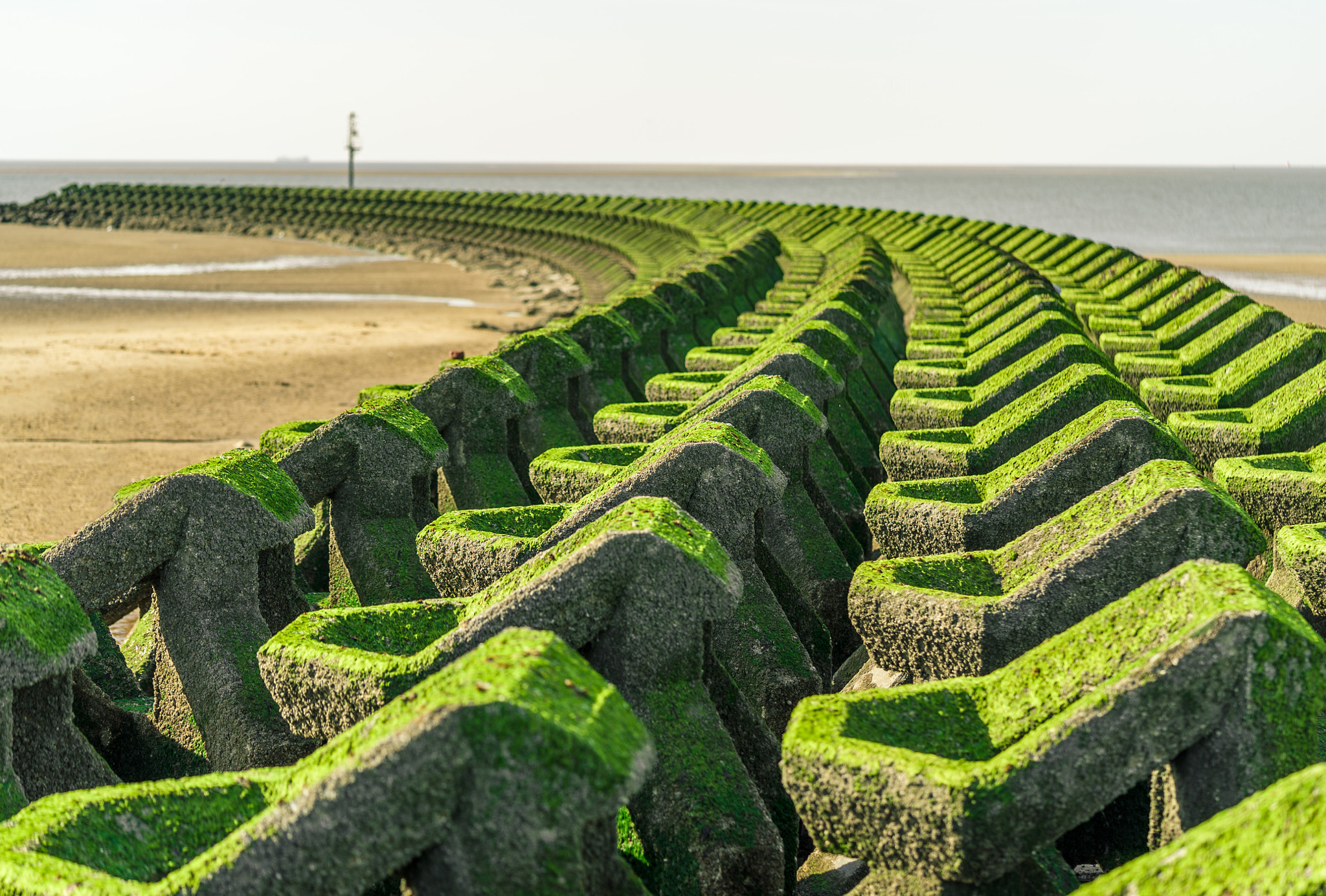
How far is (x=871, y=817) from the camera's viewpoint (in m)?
2.73

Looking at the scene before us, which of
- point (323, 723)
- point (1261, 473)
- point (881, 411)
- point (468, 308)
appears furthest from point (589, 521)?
point (468, 308)

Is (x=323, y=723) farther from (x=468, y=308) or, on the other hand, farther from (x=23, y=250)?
(x=23, y=250)

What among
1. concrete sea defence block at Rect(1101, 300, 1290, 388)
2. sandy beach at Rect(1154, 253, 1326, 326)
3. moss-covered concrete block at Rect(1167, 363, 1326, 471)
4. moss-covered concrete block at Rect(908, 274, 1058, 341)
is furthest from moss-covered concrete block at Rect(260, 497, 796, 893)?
sandy beach at Rect(1154, 253, 1326, 326)

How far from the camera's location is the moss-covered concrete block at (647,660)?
3.25 metres

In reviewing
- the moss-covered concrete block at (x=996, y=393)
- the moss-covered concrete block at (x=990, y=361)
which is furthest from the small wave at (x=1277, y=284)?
the moss-covered concrete block at (x=996, y=393)

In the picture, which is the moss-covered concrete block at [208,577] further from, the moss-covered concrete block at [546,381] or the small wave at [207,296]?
the small wave at [207,296]

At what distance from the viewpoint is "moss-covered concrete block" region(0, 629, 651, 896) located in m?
2.33

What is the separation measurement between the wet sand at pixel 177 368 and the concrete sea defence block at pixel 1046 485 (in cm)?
664

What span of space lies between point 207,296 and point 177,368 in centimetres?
1082

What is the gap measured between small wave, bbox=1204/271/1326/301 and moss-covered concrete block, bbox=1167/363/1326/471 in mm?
25831

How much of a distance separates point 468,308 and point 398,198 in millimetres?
27672

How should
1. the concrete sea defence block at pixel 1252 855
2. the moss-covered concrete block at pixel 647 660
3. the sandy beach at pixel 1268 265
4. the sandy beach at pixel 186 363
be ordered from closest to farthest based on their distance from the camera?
the concrete sea defence block at pixel 1252 855 < the moss-covered concrete block at pixel 647 660 < the sandy beach at pixel 186 363 < the sandy beach at pixel 1268 265

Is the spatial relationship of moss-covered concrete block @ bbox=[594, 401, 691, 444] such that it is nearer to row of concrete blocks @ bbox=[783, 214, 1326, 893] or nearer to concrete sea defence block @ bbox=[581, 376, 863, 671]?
concrete sea defence block @ bbox=[581, 376, 863, 671]

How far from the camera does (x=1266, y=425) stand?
544 cm
